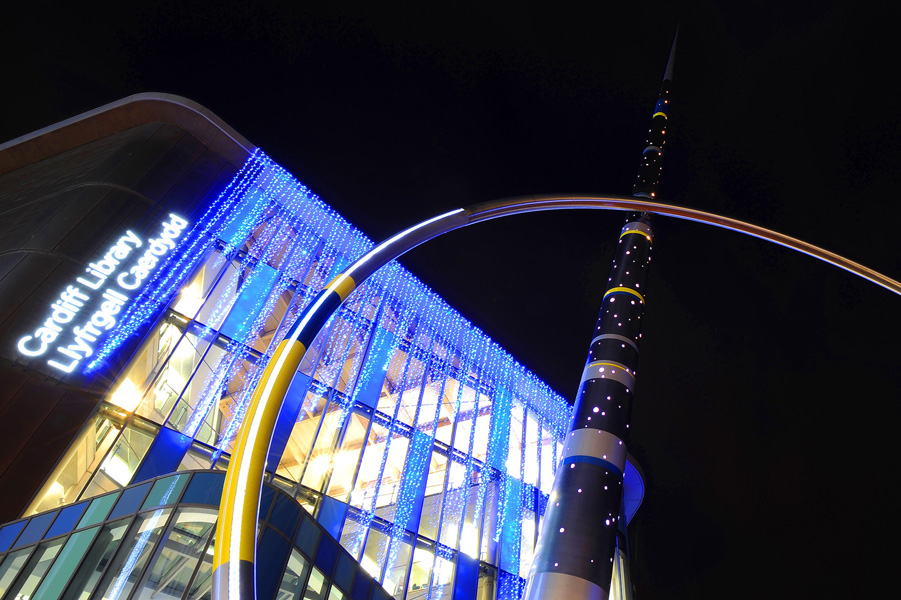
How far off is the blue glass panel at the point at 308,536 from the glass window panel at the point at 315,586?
438 millimetres

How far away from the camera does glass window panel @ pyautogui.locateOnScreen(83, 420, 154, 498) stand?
15.9m

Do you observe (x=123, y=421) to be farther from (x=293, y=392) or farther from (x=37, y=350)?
(x=293, y=392)

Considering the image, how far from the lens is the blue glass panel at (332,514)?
19078mm

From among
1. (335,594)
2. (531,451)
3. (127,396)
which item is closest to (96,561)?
(335,594)

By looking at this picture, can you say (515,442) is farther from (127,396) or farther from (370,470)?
(127,396)

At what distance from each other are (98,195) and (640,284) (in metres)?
18.1

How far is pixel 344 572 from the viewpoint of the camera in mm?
14047

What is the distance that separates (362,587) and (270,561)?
3779 millimetres

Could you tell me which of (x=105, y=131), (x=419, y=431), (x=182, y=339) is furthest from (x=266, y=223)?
(x=419, y=431)

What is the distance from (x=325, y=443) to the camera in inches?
802

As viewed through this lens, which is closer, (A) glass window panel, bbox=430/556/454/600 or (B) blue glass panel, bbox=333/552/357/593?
(B) blue glass panel, bbox=333/552/357/593

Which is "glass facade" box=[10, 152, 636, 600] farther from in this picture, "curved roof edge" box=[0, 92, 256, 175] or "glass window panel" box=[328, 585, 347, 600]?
"curved roof edge" box=[0, 92, 256, 175]

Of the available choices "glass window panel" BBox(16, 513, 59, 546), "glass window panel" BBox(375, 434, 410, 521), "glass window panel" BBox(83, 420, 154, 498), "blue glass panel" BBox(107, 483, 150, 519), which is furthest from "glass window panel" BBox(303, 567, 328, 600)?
"glass window panel" BBox(375, 434, 410, 521)

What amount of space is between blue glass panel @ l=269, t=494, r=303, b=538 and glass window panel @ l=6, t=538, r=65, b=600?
4441 millimetres
